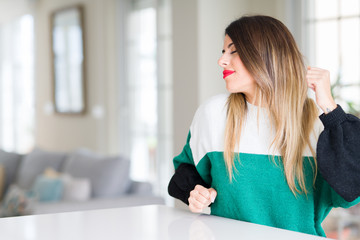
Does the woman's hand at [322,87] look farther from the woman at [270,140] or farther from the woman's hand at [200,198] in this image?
the woman's hand at [200,198]

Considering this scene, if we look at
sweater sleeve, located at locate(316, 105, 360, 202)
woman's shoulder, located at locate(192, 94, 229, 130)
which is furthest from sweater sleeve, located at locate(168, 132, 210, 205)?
sweater sleeve, located at locate(316, 105, 360, 202)

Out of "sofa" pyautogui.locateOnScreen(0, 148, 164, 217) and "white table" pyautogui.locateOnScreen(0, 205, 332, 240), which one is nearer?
"white table" pyautogui.locateOnScreen(0, 205, 332, 240)

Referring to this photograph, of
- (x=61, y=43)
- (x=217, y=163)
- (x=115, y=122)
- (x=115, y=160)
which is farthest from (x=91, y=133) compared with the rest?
(x=217, y=163)

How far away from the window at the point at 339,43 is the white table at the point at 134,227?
2.21 meters

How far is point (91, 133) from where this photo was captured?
5.62 m

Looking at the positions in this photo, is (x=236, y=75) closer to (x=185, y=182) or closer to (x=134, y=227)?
(x=185, y=182)

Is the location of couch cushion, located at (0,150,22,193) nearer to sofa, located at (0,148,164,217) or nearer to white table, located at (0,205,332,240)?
sofa, located at (0,148,164,217)

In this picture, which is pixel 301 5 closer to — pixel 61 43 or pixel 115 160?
pixel 115 160

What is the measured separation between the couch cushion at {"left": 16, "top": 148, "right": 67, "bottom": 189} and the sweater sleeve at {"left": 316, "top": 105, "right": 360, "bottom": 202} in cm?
359

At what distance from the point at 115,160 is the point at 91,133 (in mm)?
1929

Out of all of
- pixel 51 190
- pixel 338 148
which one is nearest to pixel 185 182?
pixel 338 148

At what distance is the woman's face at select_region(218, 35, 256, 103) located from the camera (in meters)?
1.49

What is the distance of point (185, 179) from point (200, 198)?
0.15m

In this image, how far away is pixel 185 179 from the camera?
1592 millimetres
